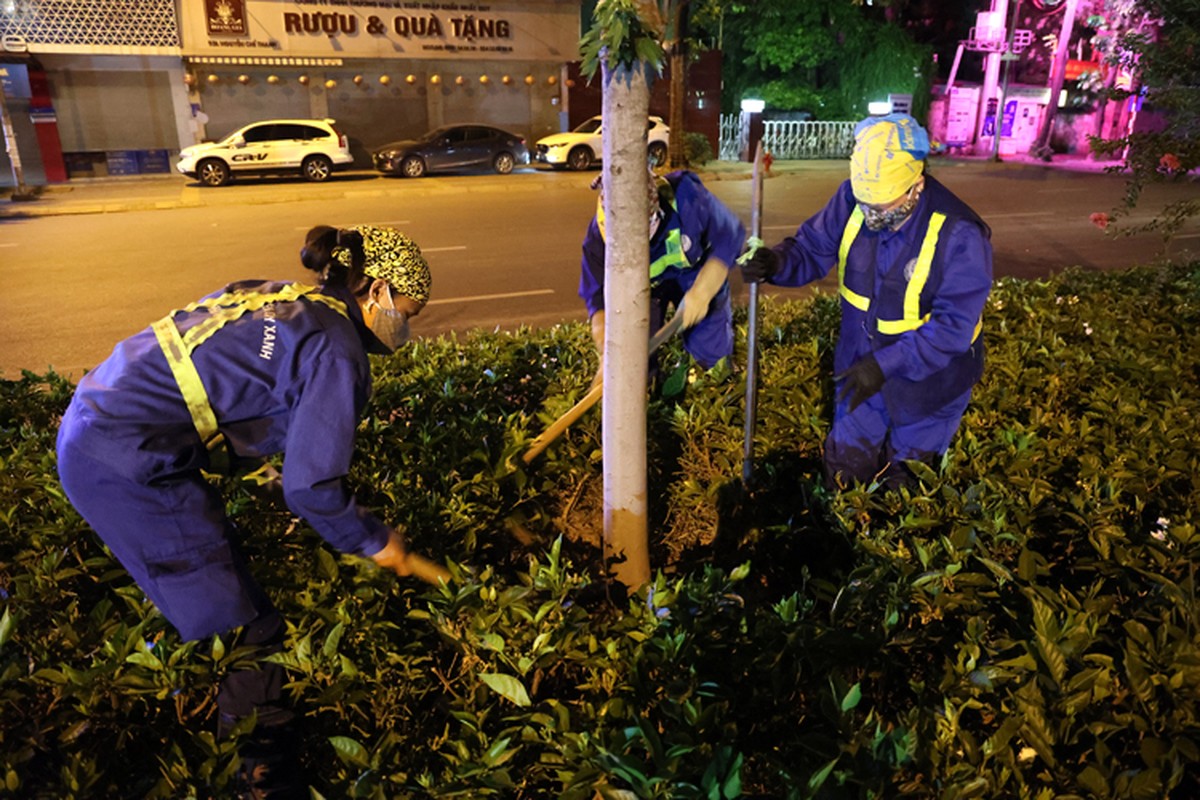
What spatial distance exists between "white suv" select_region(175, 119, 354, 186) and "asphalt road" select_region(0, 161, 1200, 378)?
497 mm

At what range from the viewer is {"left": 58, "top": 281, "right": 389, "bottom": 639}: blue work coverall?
6.72 ft

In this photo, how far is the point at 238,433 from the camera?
223 cm

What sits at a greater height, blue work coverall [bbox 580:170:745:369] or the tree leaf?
blue work coverall [bbox 580:170:745:369]

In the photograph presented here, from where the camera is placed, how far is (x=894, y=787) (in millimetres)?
1608

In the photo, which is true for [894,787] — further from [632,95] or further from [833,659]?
[632,95]

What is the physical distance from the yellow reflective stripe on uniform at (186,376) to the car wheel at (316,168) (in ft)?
60.7

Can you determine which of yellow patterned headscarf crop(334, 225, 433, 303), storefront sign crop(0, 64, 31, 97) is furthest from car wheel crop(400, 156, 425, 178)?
yellow patterned headscarf crop(334, 225, 433, 303)

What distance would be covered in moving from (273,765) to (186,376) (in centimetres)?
94

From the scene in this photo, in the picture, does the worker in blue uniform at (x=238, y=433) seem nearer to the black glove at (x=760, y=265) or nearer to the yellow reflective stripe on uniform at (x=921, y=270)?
the black glove at (x=760, y=265)

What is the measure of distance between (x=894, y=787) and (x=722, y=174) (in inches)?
814

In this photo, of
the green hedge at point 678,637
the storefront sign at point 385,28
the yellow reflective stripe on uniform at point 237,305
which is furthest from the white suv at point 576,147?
the yellow reflective stripe on uniform at point 237,305

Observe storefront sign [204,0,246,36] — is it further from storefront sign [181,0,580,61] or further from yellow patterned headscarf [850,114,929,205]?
yellow patterned headscarf [850,114,929,205]

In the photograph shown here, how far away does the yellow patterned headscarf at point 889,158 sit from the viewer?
294cm

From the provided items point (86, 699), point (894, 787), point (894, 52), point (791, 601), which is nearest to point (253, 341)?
point (86, 699)
